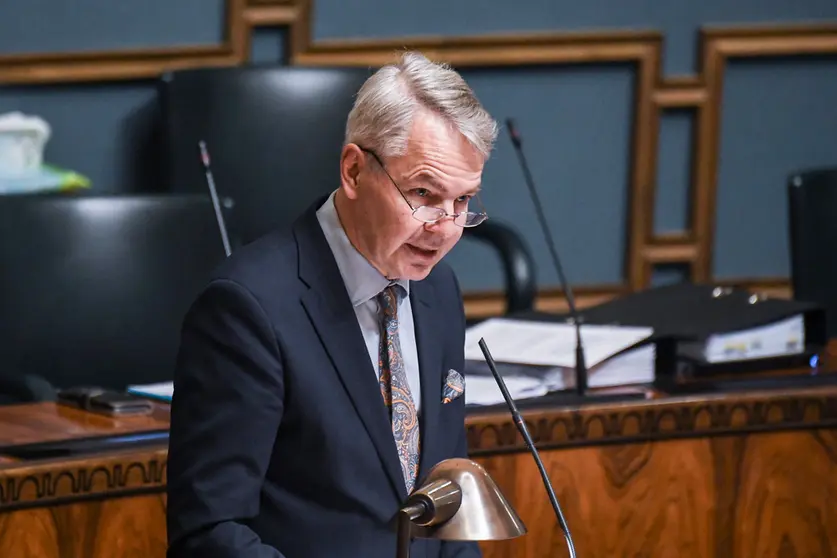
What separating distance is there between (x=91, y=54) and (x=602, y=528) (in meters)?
1.93

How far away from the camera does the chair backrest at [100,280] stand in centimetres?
263

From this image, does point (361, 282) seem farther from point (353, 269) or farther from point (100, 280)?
point (100, 280)

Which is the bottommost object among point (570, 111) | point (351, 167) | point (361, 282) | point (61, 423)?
point (61, 423)

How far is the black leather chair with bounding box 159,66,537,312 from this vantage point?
3336mm

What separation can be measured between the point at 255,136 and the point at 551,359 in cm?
117

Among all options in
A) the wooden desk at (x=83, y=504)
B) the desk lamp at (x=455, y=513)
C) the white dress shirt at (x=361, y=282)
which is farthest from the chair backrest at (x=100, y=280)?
the desk lamp at (x=455, y=513)

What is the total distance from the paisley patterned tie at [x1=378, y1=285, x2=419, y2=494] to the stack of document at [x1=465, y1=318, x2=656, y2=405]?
22.6 inches

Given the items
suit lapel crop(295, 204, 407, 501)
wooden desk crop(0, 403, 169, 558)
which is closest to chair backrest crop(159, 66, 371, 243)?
wooden desk crop(0, 403, 169, 558)

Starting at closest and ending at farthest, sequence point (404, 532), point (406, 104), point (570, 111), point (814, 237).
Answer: point (404, 532), point (406, 104), point (814, 237), point (570, 111)

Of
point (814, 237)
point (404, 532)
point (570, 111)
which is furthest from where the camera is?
point (570, 111)

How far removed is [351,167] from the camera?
1654 millimetres

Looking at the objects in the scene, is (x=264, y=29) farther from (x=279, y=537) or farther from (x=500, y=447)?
(x=279, y=537)

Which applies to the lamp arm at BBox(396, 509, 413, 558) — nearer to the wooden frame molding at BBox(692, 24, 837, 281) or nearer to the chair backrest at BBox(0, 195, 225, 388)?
the chair backrest at BBox(0, 195, 225, 388)

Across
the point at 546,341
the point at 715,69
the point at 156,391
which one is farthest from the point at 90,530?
the point at 715,69
